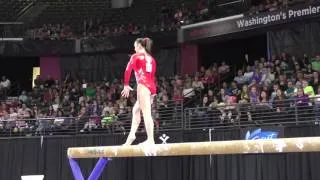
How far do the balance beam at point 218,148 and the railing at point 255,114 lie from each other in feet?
14.9

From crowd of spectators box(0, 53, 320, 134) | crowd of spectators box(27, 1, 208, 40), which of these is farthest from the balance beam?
crowd of spectators box(27, 1, 208, 40)

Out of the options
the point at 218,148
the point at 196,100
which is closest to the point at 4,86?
the point at 196,100

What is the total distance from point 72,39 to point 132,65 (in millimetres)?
13297

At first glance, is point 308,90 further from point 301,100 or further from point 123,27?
point 123,27

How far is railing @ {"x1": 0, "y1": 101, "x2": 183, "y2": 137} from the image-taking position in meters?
13.0

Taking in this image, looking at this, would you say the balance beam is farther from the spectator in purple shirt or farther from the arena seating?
the arena seating

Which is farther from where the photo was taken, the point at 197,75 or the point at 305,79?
the point at 197,75

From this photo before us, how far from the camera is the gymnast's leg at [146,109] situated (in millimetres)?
6883

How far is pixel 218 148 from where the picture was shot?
6227 millimetres

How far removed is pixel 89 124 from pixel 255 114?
4.93m

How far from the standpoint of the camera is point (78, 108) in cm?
1641

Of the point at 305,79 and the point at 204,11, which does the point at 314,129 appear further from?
the point at 204,11

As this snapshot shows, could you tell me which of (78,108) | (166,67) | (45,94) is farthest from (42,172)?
(166,67)

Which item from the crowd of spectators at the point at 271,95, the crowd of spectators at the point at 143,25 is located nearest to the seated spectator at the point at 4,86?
the crowd of spectators at the point at 143,25
